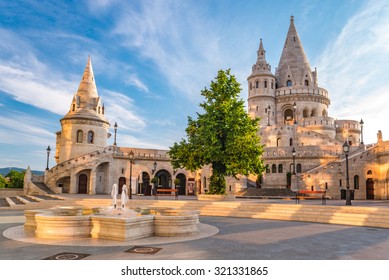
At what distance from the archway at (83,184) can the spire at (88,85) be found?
34.8 ft

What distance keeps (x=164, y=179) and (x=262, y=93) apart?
96.1 ft

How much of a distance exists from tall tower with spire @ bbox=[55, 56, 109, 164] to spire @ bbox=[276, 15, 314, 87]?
40.1 metres

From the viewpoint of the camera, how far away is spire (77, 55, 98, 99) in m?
43.5

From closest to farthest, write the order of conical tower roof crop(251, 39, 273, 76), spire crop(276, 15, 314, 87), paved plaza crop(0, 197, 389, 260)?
paved plaza crop(0, 197, 389, 260)
conical tower roof crop(251, 39, 273, 76)
spire crop(276, 15, 314, 87)

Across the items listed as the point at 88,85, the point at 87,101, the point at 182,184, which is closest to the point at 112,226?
the point at 87,101

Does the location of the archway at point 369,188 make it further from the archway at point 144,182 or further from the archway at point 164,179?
the archway at point 144,182

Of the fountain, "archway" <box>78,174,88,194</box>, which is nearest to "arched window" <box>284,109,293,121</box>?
"archway" <box>78,174,88,194</box>

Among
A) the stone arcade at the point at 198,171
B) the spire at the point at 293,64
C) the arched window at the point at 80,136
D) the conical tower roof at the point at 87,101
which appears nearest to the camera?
the stone arcade at the point at 198,171

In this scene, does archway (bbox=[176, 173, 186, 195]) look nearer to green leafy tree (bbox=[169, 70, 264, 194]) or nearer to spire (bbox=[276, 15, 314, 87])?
green leafy tree (bbox=[169, 70, 264, 194])

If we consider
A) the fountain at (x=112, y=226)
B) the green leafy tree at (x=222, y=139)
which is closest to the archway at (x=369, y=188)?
the green leafy tree at (x=222, y=139)

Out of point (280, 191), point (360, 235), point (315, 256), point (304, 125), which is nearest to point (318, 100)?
point (304, 125)

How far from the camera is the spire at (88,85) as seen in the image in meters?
43.5

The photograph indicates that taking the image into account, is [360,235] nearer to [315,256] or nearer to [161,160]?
[315,256]

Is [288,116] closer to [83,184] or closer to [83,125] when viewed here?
[83,125]
